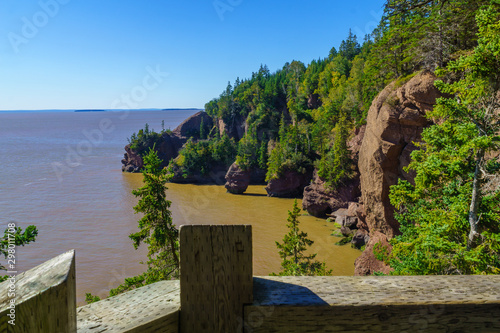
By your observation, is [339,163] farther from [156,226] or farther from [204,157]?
[204,157]

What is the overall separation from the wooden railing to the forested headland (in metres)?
6.16

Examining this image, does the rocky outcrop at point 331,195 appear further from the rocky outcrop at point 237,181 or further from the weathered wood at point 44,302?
the weathered wood at point 44,302

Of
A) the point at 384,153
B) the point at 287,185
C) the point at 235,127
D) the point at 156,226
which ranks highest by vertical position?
the point at 235,127

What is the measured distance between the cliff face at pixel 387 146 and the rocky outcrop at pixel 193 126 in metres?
57.1

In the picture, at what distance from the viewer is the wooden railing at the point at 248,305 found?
1.38 m

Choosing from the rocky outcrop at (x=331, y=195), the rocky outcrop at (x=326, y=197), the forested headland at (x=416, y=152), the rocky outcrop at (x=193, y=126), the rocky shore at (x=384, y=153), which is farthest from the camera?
the rocky outcrop at (x=193, y=126)

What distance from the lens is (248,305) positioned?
4.66ft

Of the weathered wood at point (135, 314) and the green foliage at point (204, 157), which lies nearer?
the weathered wood at point (135, 314)

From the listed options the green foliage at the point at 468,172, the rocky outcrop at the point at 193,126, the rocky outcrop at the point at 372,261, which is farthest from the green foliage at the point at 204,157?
the green foliage at the point at 468,172

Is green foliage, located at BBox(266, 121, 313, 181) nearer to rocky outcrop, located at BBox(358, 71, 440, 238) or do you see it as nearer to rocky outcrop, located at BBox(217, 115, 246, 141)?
rocky outcrop, located at BBox(358, 71, 440, 238)

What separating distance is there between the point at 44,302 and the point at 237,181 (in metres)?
47.7

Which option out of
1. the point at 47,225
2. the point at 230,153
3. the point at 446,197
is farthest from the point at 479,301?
the point at 230,153

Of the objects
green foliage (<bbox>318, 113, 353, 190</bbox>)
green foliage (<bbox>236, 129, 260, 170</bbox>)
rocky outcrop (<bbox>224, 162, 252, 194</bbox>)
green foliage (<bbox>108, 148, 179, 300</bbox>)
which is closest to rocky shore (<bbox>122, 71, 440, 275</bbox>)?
green foliage (<bbox>318, 113, 353, 190</bbox>)

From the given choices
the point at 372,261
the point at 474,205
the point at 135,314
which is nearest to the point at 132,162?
the point at 372,261
